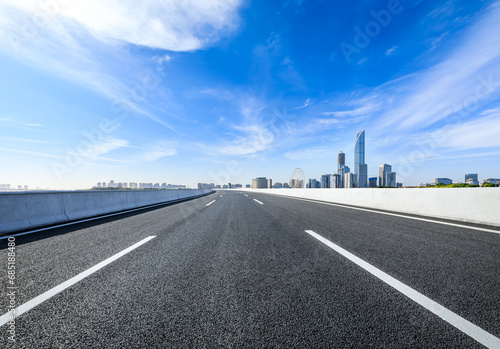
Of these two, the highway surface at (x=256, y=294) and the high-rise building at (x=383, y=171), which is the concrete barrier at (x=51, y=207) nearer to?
the highway surface at (x=256, y=294)

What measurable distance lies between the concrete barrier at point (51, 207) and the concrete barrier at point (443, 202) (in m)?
12.3

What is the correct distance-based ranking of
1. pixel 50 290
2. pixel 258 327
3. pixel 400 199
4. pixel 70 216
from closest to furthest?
pixel 258 327 → pixel 50 290 → pixel 70 216 → pixel 400 199

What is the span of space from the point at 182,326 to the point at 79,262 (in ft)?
8.41

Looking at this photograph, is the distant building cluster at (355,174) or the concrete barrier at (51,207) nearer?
the concrete barrier at (51,207)

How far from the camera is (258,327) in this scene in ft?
6.02

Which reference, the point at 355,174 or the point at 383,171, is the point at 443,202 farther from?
the point at 355,174

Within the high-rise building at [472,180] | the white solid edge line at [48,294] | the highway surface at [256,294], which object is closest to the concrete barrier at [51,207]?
the highway surface at [256,294]

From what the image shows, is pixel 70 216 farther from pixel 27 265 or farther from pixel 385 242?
pixel 385 242

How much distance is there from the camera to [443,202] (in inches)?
293

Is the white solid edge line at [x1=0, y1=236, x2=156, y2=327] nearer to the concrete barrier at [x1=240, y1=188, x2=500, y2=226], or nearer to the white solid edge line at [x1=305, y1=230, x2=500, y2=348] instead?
the white solid edge line at [x1=305, y1=230, x2=500, y2=348]

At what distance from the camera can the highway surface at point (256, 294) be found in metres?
1.72

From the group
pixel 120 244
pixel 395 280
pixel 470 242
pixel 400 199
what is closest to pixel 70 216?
pixel 120 244

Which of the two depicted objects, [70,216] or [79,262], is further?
[70,216]

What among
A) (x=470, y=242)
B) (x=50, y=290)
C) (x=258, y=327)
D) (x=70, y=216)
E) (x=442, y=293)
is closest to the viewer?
(x=258, y=327)
